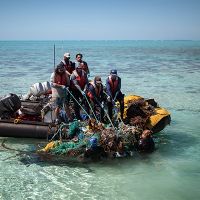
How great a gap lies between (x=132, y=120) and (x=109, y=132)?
1.46 meters

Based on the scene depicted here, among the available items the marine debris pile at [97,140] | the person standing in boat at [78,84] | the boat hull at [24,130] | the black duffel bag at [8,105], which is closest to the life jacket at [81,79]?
the person standing in boat at [78,84]

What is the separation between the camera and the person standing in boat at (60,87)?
10.1m

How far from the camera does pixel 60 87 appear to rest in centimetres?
1017

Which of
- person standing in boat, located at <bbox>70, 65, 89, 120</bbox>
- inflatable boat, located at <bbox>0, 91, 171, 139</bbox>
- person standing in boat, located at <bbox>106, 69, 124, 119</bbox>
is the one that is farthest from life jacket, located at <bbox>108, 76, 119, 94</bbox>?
inflatable boat, located at <bbox>0, 91, 171, 139</bbox>

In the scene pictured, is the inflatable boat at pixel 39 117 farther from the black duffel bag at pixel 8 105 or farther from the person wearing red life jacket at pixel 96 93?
the person wearing red life jacket at pixel 96 93

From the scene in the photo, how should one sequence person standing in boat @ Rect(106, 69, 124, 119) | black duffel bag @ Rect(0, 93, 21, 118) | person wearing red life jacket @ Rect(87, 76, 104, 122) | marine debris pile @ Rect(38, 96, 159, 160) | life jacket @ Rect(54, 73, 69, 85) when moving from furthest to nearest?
black duffel bag @ Rect(0, 93, 21, 118), person standing in boat @ Rect(106, 69, 124, 119), life jacket @ Rect(54, 73, 69, 85), person wearing red life jacket @ Rect(87, 76, 104, 122), marine debris pile @ Rect(38, 96, 159, 160)

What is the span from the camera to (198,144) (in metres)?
10.5

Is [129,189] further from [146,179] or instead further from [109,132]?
[109,132]

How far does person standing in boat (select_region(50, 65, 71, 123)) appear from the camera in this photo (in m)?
10.1

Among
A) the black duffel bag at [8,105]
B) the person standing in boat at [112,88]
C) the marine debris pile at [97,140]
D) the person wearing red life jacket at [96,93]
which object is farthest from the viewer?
the black duffel bag at [8,105]

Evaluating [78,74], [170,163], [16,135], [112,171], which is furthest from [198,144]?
[16,135]

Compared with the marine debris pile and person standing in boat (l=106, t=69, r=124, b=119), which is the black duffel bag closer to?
the marine debris pile

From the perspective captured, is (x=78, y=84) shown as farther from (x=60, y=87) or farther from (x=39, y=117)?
(x=39, y=117)

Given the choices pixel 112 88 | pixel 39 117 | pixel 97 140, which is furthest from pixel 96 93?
pixel 39 117
